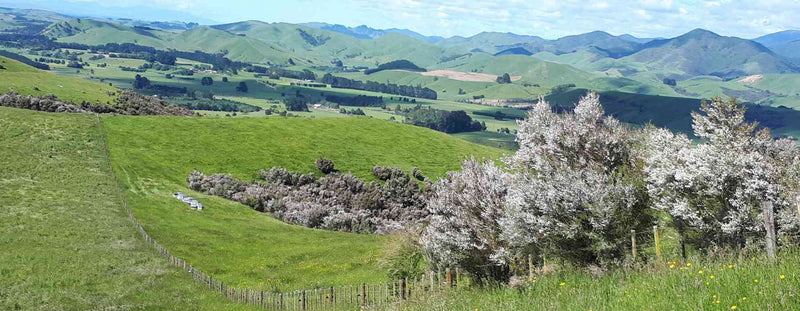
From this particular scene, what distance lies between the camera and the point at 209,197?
82.3 metres

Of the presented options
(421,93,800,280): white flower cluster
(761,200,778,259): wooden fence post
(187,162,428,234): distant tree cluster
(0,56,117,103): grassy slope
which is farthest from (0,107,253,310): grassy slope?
(0,56,117,103): grassy slope

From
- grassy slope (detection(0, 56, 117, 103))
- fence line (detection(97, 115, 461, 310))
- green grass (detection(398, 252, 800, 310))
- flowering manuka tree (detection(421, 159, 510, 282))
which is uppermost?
green grass (detection(398, 252, 800, 310))

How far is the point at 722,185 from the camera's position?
24.1m

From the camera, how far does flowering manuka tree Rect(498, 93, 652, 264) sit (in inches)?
1003

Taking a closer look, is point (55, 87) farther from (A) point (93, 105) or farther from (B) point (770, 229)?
(B) point (770, 229)

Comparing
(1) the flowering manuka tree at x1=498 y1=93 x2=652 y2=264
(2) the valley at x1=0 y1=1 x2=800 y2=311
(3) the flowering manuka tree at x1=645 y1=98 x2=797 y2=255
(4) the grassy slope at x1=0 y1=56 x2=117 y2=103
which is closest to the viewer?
(2) the valley at x1=0 y1=1 x2=800 y2=311

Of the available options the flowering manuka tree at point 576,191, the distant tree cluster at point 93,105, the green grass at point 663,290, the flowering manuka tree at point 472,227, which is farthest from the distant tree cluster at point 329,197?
the green grass at point 663,290

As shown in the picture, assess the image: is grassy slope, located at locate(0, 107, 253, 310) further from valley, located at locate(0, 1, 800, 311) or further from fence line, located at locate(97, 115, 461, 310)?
fence line, located at locate(97, 115, 461, 310)

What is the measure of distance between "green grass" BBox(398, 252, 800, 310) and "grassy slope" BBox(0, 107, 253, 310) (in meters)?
24.2

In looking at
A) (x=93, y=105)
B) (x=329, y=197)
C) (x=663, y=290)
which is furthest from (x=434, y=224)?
(x=93, y=105)

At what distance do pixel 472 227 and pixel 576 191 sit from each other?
687 cm

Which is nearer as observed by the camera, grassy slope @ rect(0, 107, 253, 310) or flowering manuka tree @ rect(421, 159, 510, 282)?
flowering manuka tree @ rect(421, 159, 510, 282)

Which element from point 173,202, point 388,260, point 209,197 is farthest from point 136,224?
point 388,260

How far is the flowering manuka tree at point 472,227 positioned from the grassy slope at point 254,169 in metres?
15.8
